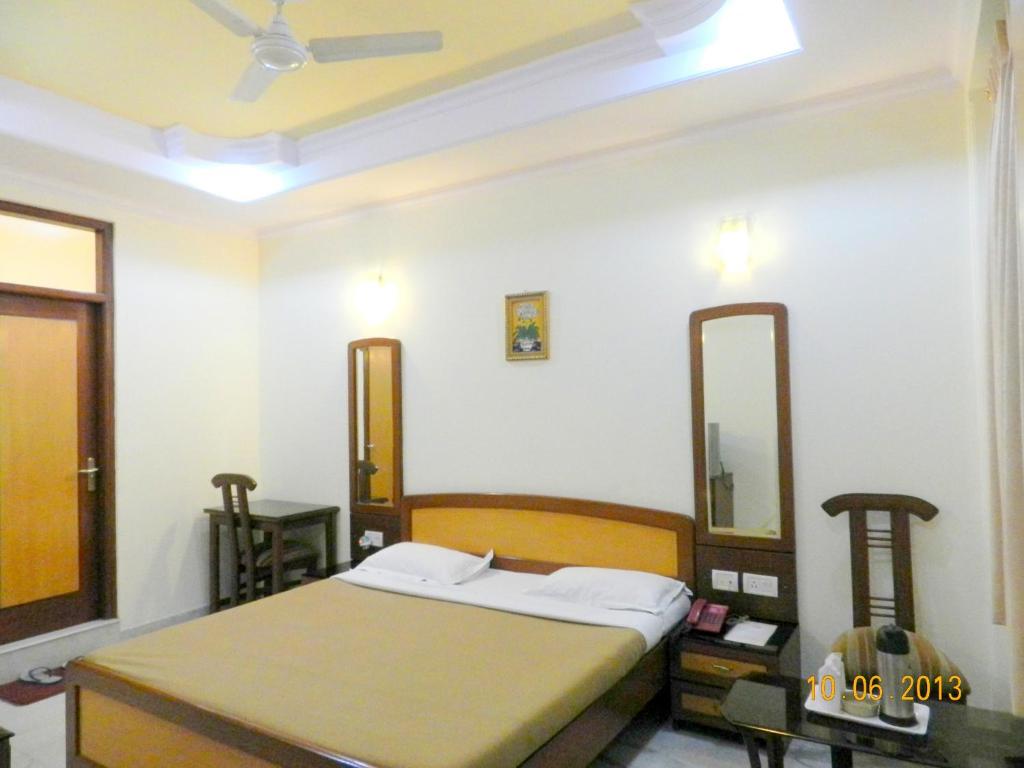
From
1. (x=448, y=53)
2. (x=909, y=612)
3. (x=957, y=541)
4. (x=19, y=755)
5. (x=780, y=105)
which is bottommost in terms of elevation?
(x=19, y=755)

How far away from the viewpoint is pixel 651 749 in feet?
8.49

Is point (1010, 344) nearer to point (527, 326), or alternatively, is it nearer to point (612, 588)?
point (612, 588)

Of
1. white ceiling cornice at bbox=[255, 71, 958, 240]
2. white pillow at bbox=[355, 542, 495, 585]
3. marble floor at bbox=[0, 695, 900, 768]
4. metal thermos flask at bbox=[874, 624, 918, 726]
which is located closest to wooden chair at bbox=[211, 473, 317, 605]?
white pillow at bbox=[355, 542, 495, 585]

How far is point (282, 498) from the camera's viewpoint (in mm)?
4531

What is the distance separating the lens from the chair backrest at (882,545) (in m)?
2.55

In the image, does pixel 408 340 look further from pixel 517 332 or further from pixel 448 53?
pixel 448 53

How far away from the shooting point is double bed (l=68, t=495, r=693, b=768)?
184 centimetres

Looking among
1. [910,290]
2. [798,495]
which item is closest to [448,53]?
[910,290]

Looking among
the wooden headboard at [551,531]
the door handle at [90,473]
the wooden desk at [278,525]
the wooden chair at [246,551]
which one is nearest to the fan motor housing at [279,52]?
the wooden headboard at [551,531]

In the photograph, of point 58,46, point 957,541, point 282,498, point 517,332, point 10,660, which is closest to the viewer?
point 957,541

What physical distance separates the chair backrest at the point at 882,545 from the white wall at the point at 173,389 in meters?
3.64

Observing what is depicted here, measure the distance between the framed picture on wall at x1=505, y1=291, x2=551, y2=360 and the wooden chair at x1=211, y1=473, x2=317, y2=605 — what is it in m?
1.69

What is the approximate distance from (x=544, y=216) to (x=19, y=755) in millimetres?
3263

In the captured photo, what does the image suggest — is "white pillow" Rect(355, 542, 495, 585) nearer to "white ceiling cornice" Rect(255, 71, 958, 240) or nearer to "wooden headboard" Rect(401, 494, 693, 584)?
"wooden headboard" Rect(401, 494, 693, 584)
